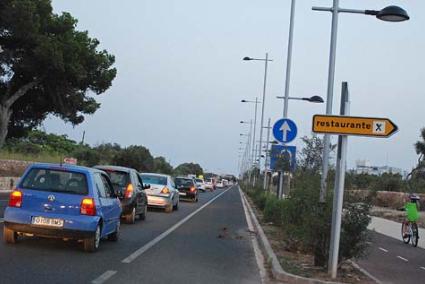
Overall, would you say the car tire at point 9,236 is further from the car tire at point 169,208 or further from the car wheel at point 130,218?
the car tire at point 169,208

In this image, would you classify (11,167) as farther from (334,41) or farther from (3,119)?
(334,41)

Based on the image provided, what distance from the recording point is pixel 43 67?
4041 centimetres

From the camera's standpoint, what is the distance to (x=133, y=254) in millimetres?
12609

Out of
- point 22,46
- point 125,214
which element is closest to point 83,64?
point 22,46

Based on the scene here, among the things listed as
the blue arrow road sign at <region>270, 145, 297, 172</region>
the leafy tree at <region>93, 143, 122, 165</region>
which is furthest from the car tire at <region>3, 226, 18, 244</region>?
the leafy tree at <region>93, 143, 122, 165</region>

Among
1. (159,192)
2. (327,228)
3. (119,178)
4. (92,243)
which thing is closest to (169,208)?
(159,192)

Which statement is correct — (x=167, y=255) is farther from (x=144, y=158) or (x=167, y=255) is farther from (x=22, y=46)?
(x=144, y=158)

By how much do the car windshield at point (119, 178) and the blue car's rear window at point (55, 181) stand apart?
7.37 metres

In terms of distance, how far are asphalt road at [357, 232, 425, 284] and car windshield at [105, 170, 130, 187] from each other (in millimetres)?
7560

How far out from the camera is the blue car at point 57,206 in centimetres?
1168

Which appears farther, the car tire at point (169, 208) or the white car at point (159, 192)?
the car tire at point (169, 208)

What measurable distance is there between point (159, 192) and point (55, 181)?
48.7ft

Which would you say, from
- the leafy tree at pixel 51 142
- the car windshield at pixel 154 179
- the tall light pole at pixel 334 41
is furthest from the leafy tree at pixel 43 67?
the leafy tree at pixel 51 142

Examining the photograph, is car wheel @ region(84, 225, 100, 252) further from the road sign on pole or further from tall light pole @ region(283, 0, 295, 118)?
tall light pole @ region(283, 0, 295, 118)
